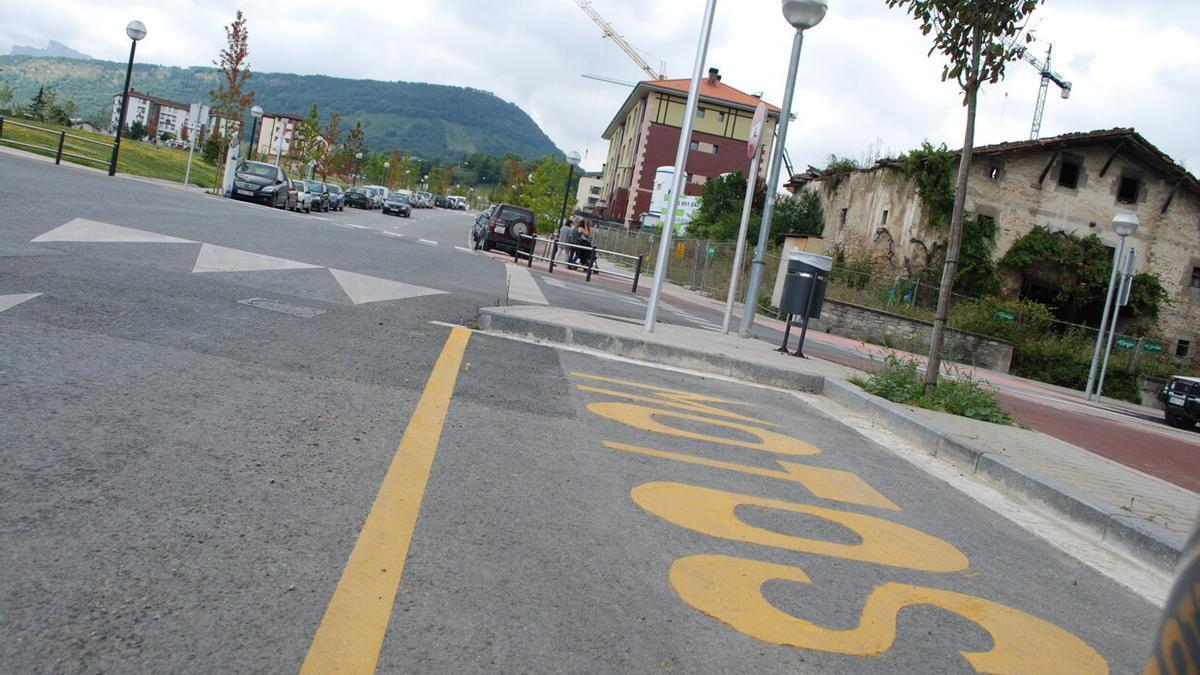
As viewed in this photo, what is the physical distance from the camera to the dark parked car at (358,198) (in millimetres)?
61125

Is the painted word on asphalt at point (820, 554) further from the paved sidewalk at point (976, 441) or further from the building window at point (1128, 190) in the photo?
the building window at point (1128, 190)

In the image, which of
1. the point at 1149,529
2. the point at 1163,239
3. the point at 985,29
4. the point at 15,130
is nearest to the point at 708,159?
the point at 1163,239

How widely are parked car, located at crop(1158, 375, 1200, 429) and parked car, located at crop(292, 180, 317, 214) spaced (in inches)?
1241

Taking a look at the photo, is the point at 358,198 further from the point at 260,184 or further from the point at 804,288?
the point at 804,288

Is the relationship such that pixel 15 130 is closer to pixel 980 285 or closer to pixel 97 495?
pixel 980 285

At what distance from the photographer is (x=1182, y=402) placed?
57.8 feet

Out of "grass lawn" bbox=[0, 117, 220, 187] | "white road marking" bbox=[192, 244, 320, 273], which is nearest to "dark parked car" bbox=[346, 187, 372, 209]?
"grass lawn" bbox=[0, 117, 220, 187]

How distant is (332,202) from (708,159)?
3363 centimetres

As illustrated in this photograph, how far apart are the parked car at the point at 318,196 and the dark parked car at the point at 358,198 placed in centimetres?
1418

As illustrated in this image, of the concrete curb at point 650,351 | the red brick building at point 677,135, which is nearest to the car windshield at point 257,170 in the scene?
the concrete curb at point 650,351

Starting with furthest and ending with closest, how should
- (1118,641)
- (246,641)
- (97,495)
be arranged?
(1118,641)
(97,495)
(246,641)

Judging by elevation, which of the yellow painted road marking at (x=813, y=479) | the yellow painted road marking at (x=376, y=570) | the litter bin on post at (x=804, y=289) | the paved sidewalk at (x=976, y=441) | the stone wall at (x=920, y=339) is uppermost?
the litter bin on post at (x=804, y=289)

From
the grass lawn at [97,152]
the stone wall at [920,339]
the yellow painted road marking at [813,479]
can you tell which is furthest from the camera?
the grass lawn at [97,152]

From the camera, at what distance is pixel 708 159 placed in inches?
2844
